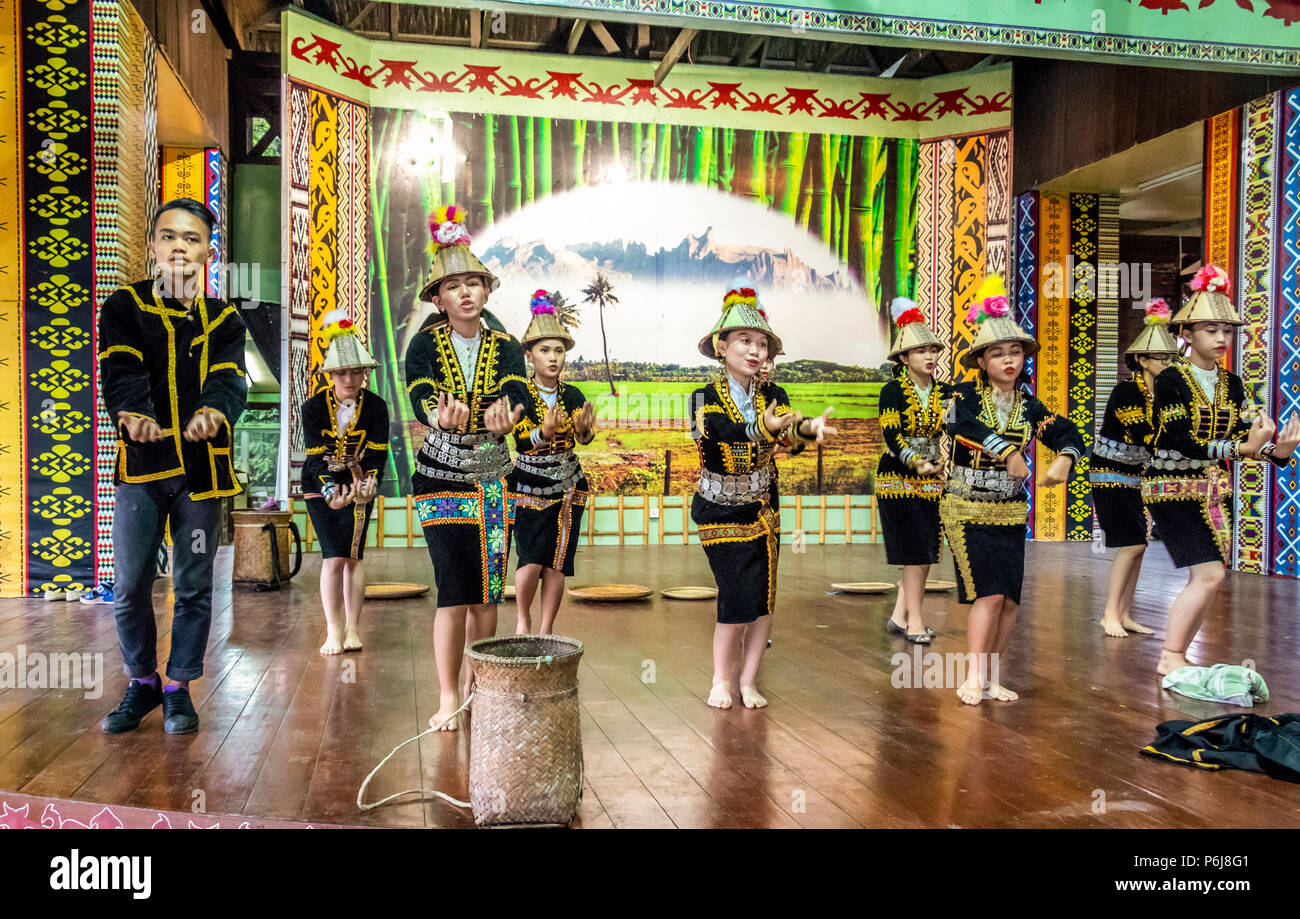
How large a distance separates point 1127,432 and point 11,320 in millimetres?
6573

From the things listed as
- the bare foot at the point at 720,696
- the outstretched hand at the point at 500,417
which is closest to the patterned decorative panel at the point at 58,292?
the outstretched hand at the point at 500,417

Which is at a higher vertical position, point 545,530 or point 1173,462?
point 1173,462

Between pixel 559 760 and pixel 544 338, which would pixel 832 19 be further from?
pixel 559 760

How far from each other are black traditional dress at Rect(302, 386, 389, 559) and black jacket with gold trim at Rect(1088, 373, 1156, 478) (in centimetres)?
370

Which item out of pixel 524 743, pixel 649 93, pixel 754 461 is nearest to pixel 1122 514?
pixel 754 461

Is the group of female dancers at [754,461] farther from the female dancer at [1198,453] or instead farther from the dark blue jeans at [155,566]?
the dark blue jeans at [155,566]

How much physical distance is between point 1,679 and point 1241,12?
756cm

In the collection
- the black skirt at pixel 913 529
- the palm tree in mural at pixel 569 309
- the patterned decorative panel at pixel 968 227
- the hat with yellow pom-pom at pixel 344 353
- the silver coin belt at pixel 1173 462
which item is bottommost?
the black skirt at pixel 913 529

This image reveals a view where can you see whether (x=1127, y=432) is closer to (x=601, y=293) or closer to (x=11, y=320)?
(x=601, y=293)

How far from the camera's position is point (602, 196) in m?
10.6

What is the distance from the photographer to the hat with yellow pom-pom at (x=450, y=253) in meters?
3.45

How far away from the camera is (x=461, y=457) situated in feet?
11.1

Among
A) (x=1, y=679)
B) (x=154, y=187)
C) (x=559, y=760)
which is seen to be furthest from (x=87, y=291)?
(x=559, y=760)

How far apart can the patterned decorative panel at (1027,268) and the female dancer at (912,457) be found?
18.8 ft
